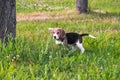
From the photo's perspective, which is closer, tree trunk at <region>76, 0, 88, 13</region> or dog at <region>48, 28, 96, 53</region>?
dog at <region>48, 28, 96, 53</region>

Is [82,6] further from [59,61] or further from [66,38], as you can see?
[59,61]

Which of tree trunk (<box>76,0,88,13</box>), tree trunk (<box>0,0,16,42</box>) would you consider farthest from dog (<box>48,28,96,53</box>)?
tree trunk (<box>76,0,88,13</box>)

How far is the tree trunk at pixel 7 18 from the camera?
29.2 feet

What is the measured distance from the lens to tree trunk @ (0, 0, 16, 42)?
29.2ft

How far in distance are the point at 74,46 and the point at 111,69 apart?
2.16 metres

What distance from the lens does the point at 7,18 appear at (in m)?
9.03

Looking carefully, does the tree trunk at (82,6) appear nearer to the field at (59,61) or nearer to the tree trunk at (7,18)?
the field at (59,61)

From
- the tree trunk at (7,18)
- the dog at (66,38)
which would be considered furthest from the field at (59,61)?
the tree trunk at (7,18)

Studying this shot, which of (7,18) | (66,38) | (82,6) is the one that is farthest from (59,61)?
(82,6)

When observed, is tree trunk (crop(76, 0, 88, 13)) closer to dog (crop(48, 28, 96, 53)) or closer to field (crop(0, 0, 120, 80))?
field (crop(0, 0, 120, 80))

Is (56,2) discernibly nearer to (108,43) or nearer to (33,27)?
(33,27)

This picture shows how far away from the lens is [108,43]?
32.1 feet

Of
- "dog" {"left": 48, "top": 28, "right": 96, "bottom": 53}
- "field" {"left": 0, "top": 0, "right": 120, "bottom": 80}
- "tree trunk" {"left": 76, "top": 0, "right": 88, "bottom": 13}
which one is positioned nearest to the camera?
"field" {"left": 0, "top": 0, "right": 120, "bottom": 80}

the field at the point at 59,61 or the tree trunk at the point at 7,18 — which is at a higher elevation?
the tree trunk at the point at 7,18
